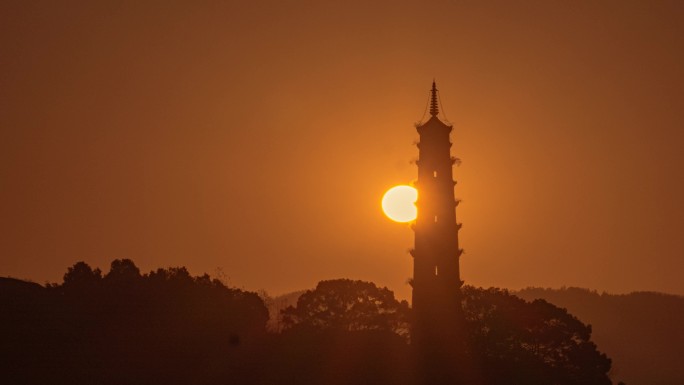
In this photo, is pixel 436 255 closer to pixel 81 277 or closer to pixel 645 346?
pixel 81 277

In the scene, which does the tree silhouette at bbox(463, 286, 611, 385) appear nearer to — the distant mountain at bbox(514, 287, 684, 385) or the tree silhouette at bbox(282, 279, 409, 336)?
the tree silhouette at bbox(282, 279, 409, 336)

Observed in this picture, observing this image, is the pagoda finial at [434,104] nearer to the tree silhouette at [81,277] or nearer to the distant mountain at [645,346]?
the tree silhouette at [81,277]

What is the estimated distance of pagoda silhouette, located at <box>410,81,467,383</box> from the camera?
221ft

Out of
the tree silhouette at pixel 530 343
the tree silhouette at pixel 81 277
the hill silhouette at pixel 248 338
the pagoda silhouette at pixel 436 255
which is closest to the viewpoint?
the hill silhouette at pixel 248 338

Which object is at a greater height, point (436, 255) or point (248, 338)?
point (436, 255)

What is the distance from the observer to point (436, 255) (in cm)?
6900

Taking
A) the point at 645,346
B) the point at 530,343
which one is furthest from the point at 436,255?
the point at 645,346

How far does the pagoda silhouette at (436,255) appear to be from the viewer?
67375 millimetres

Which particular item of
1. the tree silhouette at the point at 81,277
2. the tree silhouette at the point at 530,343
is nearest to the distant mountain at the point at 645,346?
the tree silhouette at the point at 530,343

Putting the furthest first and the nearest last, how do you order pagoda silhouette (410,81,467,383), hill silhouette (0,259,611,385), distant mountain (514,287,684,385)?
distant mountain (514,287,684,385) < pagoda silhouette (410,81,467,383) < hill silhouette (0,259,611,385)

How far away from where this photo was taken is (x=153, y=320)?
6956 cm

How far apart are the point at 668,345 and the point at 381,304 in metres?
119

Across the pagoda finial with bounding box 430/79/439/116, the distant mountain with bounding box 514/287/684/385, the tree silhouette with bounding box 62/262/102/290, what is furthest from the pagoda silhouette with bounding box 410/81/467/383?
the distant mountain with bounding box 514/287/684/385

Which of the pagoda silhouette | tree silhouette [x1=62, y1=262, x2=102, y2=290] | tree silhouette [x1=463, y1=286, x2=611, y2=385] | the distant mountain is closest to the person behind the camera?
tree silhouette [x1=463, y1=286, x2=611, y2=385]
